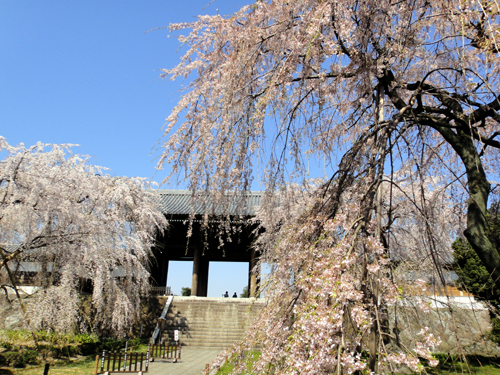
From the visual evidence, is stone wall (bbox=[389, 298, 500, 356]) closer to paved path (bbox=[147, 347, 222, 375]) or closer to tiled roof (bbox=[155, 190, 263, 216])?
tiled roof (bbox=[155, 190, 263, 216])

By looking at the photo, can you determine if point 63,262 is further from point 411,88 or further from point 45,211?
point 411,88

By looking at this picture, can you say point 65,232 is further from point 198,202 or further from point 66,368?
point 198,202

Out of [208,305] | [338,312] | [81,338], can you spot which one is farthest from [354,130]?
[208,305]

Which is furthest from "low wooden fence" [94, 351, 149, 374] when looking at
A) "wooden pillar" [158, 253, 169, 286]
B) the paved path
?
"wooden pillar" [158, 253, 169, 286]

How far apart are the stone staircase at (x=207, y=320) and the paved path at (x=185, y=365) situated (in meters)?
1.65

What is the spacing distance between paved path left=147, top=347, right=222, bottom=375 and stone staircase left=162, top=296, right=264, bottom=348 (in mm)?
1645

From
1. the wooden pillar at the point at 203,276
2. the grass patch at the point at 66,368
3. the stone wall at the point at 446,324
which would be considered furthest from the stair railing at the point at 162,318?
the stone wall at the point at 446,324

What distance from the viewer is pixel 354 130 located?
4.49 m

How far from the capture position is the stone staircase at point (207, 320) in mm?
14266

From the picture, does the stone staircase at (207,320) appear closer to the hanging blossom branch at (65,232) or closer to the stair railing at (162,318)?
the stair railing at (162,318)

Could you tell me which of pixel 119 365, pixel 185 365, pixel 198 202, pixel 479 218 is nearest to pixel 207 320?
pixel 185 365

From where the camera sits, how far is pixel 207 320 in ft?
50.8

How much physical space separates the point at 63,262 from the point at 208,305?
8408 mm

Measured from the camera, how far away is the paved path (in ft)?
28.8
